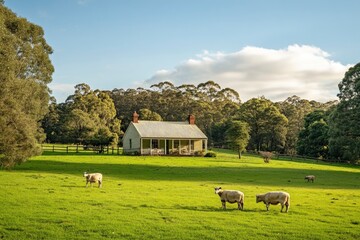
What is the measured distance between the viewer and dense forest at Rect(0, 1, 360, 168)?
Answer: 3156 cm

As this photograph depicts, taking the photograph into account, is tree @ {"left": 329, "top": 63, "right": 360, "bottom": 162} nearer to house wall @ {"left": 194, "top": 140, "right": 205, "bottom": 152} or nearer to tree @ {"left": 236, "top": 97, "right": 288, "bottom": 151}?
house wall @ {"left": 194, "top": 140, "right": 205, "bottom": 152}

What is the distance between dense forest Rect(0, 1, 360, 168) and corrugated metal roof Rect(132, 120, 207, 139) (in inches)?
186

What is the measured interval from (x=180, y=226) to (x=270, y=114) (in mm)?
75068

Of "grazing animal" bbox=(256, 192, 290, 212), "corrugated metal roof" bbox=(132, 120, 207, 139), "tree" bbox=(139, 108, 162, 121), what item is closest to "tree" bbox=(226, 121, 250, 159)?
"corrugated metal roof" bbox=(132, 120, 207, 139)

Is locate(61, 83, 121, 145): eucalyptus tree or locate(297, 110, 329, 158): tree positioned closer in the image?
locate(297, 110, 329, 158): tree

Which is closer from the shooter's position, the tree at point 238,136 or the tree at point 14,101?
the tree at point 14,101

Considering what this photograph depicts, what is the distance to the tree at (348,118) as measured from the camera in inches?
1941

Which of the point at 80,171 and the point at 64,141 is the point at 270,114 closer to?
the point at 64,141

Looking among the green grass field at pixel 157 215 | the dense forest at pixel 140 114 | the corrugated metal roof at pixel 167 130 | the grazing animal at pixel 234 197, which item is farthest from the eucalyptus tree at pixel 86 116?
the grazing animal at pixel 234 197

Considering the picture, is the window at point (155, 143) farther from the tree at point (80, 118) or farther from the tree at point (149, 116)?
the tree at point (149, 116)

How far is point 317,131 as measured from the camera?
75.6 meters

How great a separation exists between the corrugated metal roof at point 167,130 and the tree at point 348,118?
73.3 feet

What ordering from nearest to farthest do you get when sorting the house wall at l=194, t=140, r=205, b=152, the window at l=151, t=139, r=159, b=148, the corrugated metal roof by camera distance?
the corrugated metal roof < the window at l=151, t=139, r=159, b=148 < the house wall at l=194, t=140, r=205, b=152

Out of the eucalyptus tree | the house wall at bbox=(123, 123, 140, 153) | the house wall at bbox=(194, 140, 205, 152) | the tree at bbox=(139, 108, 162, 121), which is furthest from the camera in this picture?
the tree at bbox=(139, 108, 162, 121)
